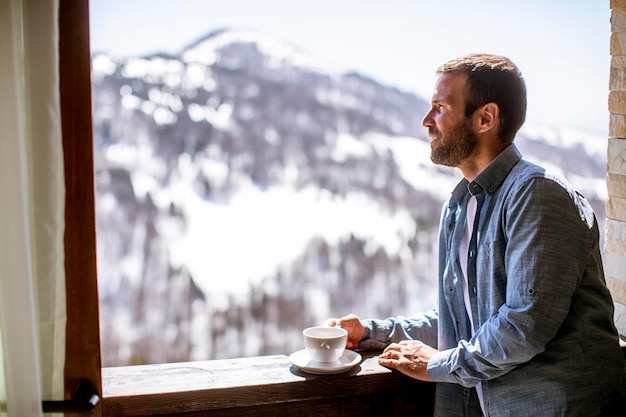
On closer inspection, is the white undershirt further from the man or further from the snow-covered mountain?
the snow-covered mountain

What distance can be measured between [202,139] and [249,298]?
31.0 inches

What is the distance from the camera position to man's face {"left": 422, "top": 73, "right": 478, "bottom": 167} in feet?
5.44

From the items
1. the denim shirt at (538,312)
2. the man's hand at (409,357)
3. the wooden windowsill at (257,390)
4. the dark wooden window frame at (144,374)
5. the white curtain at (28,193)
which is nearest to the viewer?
the white curtain at (28,193)

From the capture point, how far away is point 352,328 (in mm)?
1828

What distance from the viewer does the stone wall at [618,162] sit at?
1.89 metres

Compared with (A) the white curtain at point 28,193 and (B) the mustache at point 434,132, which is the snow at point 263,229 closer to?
(B) the mustache at point 434,132

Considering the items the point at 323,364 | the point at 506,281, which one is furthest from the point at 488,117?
the point at 323,364

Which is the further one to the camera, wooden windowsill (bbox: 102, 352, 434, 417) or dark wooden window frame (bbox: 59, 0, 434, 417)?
wooden windowsill (bbox: 102, 352, 434, 417)

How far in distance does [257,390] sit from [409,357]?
0.42 metres

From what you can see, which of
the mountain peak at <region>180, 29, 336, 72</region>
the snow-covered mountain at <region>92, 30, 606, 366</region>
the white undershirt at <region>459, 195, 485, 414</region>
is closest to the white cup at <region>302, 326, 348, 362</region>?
the white undershirt at <region>459, 195, 485, 414</region>

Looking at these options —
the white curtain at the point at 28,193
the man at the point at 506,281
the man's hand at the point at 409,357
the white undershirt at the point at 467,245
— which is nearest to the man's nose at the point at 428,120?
the man at the point at 506,281

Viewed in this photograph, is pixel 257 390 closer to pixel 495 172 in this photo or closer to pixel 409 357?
pixel 409 357

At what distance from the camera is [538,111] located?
3160mm

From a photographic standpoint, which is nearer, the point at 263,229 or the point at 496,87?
the point at 496,87
